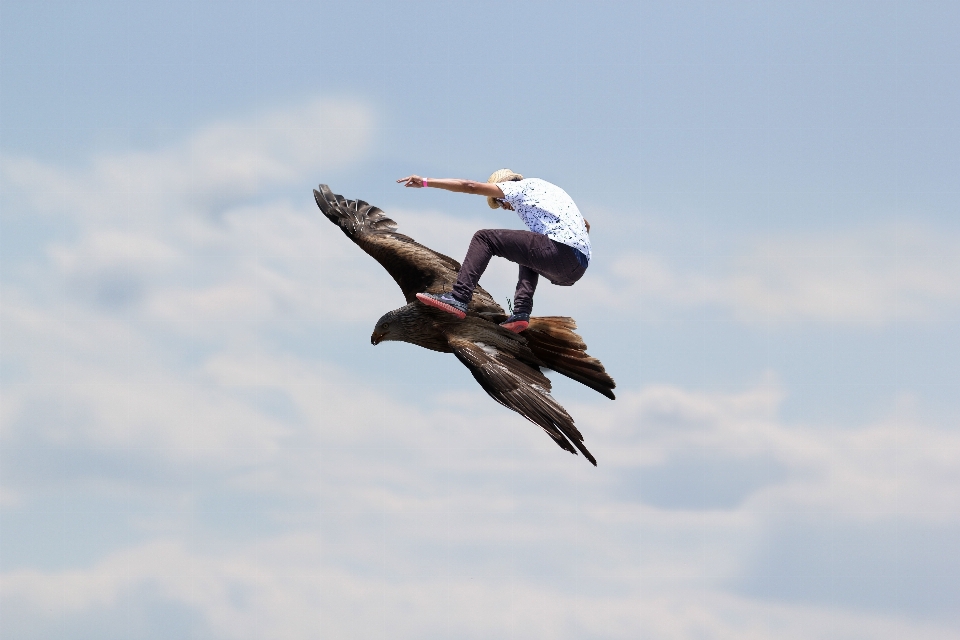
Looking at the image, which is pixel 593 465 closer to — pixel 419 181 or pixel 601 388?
pixel 601 388

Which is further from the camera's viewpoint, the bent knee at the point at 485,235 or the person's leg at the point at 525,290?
the person's leg at the point at 525,290

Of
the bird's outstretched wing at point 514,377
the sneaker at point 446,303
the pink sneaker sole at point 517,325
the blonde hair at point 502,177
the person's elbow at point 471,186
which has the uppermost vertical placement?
A: the blonde hair at point 502,177

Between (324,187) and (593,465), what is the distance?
7.39 metres

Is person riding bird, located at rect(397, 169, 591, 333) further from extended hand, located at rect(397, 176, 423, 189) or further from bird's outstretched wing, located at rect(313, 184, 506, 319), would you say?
bird's outstretched wing, located at rect(313, 184, 506, 319)

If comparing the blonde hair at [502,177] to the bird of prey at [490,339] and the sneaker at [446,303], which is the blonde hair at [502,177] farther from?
the bird of prey at [490,339]

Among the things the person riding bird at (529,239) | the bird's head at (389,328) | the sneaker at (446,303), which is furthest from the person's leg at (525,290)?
the bird's head at (389,328)

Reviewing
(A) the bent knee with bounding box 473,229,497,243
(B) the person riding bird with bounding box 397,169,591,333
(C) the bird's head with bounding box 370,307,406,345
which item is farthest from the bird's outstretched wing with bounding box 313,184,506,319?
(A) the bent knee with bounding box 473,229,497,243

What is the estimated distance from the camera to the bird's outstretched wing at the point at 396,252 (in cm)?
1288

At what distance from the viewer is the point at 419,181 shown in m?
10.6

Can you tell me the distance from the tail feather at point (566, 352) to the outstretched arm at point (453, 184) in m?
1.97

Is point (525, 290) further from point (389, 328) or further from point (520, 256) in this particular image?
point (389, 328)

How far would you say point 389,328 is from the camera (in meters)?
12.3

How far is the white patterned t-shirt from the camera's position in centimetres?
1087

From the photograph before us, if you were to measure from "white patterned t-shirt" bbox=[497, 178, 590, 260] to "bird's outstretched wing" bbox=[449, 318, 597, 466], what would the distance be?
4.58 feet
